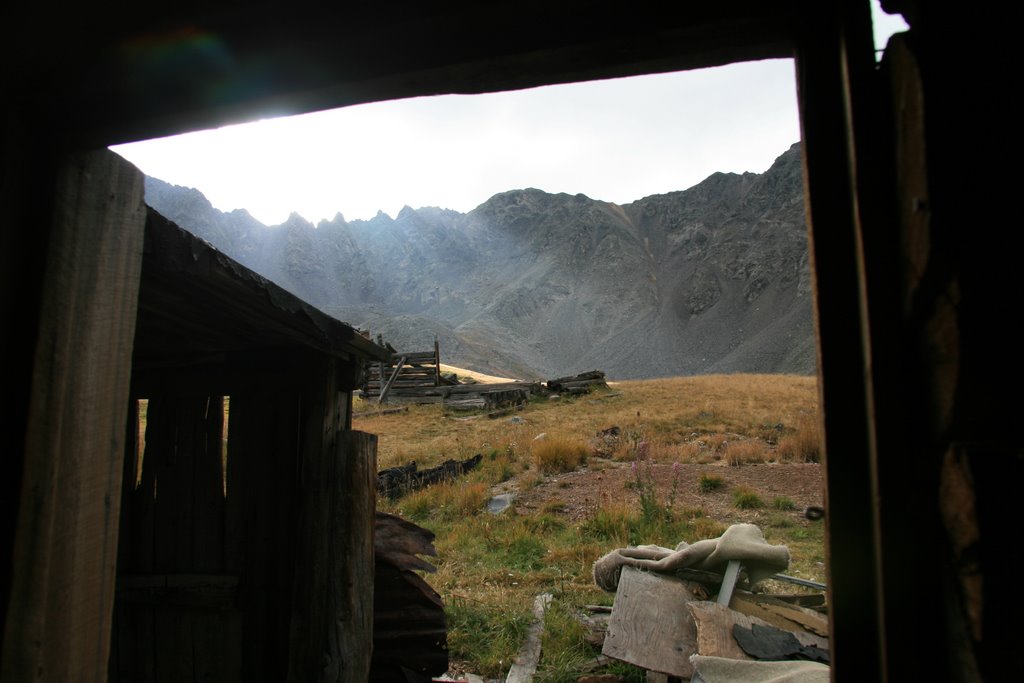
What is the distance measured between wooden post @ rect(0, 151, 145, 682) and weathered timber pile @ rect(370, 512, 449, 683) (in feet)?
7.38

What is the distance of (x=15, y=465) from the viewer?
121cm

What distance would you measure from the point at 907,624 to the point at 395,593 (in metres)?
3.19

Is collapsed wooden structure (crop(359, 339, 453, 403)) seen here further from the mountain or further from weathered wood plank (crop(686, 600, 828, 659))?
the mountain

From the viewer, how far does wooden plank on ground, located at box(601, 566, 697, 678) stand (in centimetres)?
326

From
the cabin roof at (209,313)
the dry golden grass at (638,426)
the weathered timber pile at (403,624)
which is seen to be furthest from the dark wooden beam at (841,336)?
the dry golden grass at (638,426)

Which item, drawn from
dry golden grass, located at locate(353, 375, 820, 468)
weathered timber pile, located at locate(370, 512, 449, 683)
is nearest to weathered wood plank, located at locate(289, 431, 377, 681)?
weathered timber pile, located at locate(370, 512, 449, 683)

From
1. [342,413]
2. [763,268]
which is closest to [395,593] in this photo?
[342,413]

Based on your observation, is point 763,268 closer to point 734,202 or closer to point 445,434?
point 734,202

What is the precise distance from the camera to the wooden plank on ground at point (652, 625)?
3.26 m

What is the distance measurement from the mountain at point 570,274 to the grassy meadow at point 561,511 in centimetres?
3621

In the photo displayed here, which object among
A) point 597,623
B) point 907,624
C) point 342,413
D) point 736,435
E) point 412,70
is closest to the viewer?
point 907,624

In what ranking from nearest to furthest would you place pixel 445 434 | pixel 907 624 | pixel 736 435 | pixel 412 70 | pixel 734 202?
1. pixel 907 624
2. pixel 412 70
3. pixel 736 435
4. pixel 445 434
5. pixel 734 202

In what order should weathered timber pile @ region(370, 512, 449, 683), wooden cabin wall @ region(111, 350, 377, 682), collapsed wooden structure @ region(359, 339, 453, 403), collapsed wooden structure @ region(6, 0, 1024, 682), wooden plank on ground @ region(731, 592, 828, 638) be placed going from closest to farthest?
collapsed wooden structure @ region(6, 0, 1024, 682)
wooden cabin wall @ region(111, 350, 377, 682)
weathered timber pile @ region(370, 512, 449, 683)
wooden plank on ground @ region(731, 592, 828, 638)
collapsed wooden structure @ region(359, 339, 453, 403)

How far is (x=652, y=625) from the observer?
3588 mm
